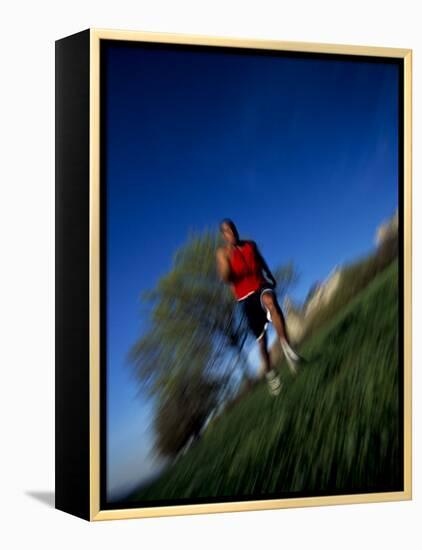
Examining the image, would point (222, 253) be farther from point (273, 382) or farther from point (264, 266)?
point (273, 382)

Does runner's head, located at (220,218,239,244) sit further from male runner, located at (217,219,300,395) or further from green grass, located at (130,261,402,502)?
green grass, located at (130,261,402,502)

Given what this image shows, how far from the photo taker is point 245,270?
9.78 meters

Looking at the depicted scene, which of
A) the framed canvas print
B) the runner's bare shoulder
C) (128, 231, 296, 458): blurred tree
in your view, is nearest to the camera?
the framed canvas print

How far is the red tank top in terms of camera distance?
9758 millimetres

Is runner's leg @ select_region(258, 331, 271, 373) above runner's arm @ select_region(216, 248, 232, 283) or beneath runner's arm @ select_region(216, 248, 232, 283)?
beneath

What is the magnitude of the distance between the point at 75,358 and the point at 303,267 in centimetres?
137

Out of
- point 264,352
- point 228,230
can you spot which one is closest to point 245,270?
point 228,230

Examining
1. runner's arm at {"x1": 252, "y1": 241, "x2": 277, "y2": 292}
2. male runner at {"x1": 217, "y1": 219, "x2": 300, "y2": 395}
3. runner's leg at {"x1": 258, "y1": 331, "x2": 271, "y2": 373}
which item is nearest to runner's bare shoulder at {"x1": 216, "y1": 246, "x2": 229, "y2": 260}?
male runner at {"x1": 217, "y1": 219, "x2": 300, "y2": 395}

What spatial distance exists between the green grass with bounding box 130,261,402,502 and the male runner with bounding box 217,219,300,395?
0.44 ft

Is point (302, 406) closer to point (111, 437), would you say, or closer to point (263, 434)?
point (263, 434)

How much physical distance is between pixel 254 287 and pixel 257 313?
14 cm

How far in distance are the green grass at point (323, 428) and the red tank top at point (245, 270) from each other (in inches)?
18.8

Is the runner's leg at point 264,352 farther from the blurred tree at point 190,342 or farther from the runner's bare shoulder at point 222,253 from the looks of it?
the runner's bare shoulder at point 222,253

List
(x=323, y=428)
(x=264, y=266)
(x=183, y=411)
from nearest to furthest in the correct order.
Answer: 1. (x=183, y=411)
2. (x=264, y=266)
3. (x=323, y=428)
